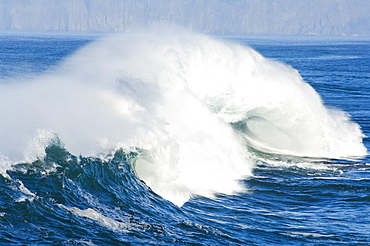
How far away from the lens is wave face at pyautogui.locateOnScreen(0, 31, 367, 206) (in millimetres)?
15406

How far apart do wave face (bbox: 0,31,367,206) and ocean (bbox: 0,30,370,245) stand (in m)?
0.05

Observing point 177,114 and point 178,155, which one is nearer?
point 178,155

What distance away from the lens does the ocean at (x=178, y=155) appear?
11961mm

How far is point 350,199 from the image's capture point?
16.1 metres

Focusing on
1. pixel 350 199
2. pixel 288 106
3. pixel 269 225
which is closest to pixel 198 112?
pixel 288 106

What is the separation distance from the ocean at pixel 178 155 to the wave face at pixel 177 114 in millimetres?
54

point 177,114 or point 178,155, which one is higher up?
point 177,114

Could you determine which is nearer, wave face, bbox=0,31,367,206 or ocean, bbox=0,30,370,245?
ocean, bbox=0,30,370,245

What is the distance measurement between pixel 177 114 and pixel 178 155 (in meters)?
3.52

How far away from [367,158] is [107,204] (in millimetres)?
12345

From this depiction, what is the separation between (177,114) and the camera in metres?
20.4

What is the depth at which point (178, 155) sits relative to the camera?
17.1 metres

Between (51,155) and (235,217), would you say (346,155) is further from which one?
(51,155)

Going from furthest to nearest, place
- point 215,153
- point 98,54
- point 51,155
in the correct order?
point 98,54 < point 215,153 < point 51,155
